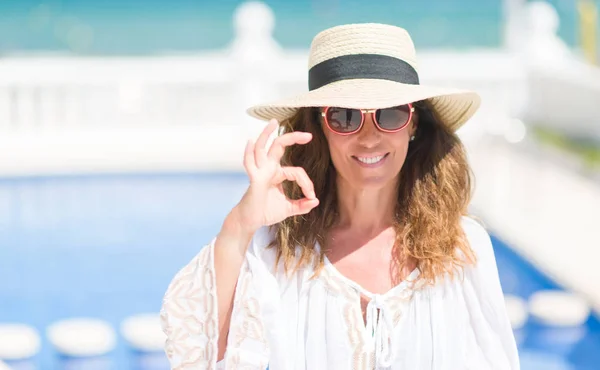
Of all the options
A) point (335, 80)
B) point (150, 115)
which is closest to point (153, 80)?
point (150, 115)

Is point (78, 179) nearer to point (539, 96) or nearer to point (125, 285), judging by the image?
point (125, 285)

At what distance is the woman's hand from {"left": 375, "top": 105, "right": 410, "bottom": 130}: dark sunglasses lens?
0.57 feet

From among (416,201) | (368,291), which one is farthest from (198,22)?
(368,291)

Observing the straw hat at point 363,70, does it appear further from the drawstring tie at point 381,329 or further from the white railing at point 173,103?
the white railing at point 173,103

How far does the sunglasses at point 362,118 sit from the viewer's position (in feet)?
8.16

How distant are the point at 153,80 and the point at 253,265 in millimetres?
7900

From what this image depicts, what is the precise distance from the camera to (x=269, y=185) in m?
2.48

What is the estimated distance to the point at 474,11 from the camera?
45.3 m

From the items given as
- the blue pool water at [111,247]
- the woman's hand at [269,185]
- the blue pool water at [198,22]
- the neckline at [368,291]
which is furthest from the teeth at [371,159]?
the blue pool water at [198,22]

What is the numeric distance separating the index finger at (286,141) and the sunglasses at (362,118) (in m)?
0.10

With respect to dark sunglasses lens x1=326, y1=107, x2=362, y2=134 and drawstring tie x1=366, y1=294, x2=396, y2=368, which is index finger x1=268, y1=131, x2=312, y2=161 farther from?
drawstring tie x1=366, y1=294, x2=396, y2=368

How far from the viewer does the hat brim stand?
8.03ft

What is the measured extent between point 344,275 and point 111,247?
18.5 ft

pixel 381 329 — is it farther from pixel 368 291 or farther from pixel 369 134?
pixel 369 134
